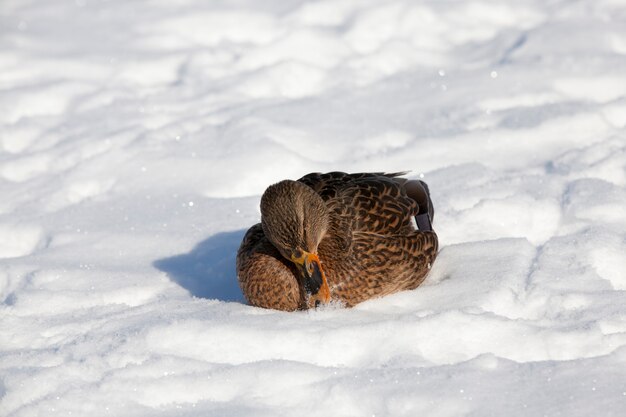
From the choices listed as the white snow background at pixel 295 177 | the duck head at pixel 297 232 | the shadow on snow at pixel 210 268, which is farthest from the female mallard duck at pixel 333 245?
the shadow on snow at pixel 210 268

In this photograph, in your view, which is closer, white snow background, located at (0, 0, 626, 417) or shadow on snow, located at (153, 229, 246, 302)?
white snow background, located at (0, 0, 626, 417)

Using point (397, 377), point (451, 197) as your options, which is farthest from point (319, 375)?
point (451, 197)

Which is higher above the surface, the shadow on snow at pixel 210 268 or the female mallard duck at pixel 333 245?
the female mallard duck at pixel 333 245

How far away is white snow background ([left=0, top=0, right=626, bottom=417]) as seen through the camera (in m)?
3.77

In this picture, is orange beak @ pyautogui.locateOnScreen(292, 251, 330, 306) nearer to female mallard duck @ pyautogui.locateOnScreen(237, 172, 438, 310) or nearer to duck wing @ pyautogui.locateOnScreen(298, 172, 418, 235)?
female mallard duck @ pyautogui.locateOnScreen(237, 172, 438, 310)

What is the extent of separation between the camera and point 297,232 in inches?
175

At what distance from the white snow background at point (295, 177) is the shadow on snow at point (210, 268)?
2 centimetres

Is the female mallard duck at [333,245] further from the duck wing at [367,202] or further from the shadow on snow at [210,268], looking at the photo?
the shadow on snow at [210,268]

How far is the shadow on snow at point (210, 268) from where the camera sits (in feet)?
16.8

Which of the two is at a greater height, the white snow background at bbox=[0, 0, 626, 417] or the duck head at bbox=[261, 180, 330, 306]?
the duck head at bbox=[261, 180, 330, 306]

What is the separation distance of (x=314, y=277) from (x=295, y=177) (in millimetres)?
1904

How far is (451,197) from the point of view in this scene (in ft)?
18.7

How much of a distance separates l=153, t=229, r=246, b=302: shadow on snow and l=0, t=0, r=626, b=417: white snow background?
0.05 ft

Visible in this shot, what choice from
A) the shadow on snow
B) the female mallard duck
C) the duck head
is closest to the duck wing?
the female mallard duck
